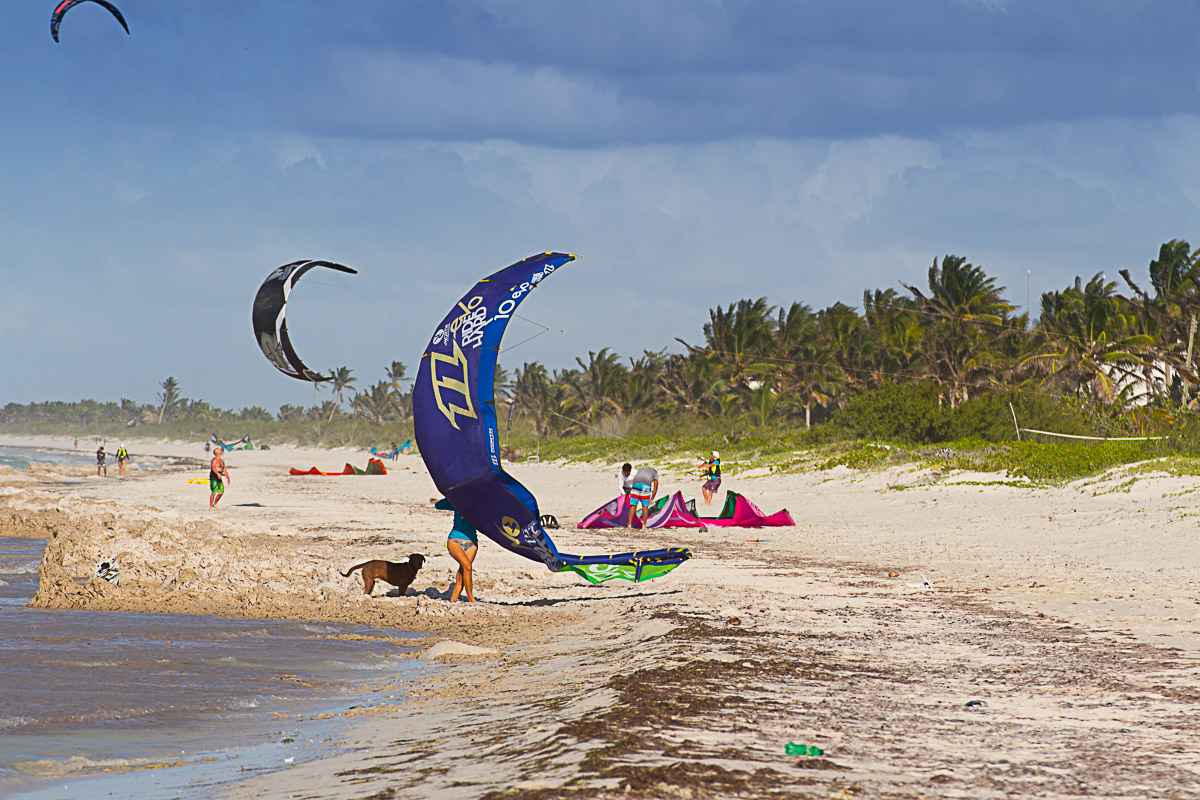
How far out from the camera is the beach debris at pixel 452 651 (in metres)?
8.41

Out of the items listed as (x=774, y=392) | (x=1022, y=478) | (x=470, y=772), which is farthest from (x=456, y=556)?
(x=774, y=392)

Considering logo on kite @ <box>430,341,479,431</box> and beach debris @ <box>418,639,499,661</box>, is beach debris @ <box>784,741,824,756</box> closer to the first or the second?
beach debris @ <box>418,639,499,661</box>

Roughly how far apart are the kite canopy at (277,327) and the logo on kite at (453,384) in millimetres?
1523

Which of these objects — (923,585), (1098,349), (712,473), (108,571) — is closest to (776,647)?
(923,585)

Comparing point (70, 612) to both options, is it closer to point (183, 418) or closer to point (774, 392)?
point (774, 392)

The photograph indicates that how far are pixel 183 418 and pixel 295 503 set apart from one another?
14477 centimetres

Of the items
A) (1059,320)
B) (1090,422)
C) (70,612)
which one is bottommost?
(70,612)

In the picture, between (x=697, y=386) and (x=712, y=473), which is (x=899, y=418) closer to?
(x=712, y=473)

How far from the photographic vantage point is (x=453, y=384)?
9.98 metres

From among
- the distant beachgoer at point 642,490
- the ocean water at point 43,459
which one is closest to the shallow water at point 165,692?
the distant beachgoer at point 642,490

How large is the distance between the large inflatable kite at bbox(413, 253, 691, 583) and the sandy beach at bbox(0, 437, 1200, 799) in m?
1.17

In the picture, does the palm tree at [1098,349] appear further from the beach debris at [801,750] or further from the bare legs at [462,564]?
the beach debris at [801,750]

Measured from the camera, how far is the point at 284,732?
20.4ft

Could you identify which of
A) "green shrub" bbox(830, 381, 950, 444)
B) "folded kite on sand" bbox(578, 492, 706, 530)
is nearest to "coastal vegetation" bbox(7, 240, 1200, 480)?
"green shrub" bbox(830, 381, 950, 444)
